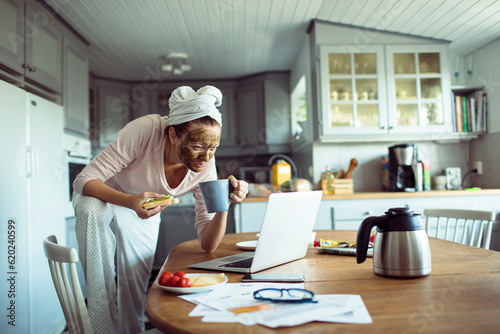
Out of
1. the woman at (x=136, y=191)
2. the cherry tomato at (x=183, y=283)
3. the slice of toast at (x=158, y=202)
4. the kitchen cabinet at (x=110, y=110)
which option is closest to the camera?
the cherry tomato at (x=183, y=283)

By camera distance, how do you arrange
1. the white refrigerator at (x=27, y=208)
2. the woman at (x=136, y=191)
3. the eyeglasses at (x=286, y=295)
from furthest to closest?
the white refrigerator at (x=27, y=208) → the woman at (x=136, y=191) → the eyeglasses at (x=286, y=295)

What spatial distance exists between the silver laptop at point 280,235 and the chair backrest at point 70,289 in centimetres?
31

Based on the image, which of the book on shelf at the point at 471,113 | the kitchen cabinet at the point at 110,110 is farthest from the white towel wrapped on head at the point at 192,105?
the kitchen cabinet at the point at 110,110

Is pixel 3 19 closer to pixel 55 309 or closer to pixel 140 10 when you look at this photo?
pixel 140 10

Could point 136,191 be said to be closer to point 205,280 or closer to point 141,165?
point 141,165

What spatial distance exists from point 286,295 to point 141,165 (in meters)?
1.00

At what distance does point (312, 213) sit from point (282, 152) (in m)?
3.55

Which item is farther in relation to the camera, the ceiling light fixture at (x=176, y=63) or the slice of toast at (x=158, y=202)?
the ceiling light fixture at (x=176, y=63)

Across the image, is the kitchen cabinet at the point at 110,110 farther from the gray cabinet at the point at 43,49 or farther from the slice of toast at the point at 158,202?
the slice of toast at the point at 158,202

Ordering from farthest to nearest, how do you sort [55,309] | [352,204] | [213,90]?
[352,204] → [55,309] → [213,90]

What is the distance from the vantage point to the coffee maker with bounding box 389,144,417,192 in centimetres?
305

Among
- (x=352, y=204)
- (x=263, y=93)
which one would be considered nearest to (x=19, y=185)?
(x=352, y=204)

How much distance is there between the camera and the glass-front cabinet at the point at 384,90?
125 inches

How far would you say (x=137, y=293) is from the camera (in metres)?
1.61
